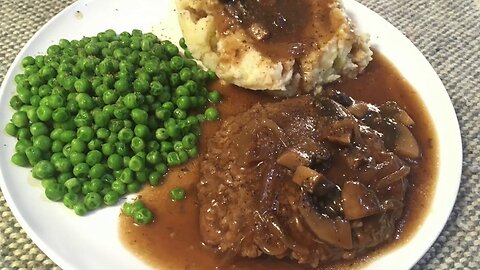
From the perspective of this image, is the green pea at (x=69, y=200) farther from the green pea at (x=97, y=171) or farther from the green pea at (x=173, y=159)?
the green pea at (x=173, y=159)

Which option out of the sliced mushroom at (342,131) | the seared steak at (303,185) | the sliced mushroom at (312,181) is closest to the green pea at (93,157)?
the seared steak at (303,185)

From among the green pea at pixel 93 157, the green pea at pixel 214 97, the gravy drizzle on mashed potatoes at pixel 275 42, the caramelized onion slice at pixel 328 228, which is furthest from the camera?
the green pea at pixel 214 97

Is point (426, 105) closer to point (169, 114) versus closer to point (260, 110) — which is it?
point (260, 110)

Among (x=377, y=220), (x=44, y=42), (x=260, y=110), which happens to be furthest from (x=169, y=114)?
(x=377, y=220)

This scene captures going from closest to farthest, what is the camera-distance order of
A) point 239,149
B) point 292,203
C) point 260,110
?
point 292,203, point 239,149, point 260,110

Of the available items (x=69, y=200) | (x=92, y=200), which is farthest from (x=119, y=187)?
(x=69, y=200)

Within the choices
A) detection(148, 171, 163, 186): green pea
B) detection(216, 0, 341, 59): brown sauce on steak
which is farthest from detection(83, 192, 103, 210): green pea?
detection(216, 0, 341, 59): brown sauce on steak

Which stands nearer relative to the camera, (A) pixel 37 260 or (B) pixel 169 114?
(A) pixel 37 260
